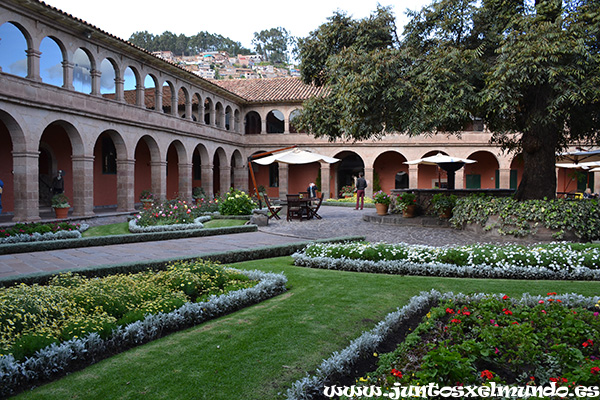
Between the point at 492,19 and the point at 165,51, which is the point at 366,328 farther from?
the point at 165,51

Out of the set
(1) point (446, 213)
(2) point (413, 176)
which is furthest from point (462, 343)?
(2) point (413, 176)

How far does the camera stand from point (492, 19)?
1004 centimetres

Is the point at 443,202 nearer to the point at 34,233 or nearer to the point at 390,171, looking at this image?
the point at 34,233

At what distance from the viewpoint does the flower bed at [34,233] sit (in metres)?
9.77

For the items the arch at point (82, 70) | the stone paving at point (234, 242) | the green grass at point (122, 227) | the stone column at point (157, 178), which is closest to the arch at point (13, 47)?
the arch at point (82, 70)

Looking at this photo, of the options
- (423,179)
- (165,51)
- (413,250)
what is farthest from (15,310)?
(165,51)

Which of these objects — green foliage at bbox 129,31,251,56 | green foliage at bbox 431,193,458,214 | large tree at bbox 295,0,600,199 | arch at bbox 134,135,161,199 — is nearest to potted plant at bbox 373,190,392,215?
green foliage at bbox 431,193,458,214

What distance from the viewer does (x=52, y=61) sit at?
15.2m

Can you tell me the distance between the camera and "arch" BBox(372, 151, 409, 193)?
29.7 metres

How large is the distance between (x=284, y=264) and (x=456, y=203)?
6.41m

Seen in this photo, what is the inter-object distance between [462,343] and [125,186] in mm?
17371

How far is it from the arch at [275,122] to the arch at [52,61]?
52.1 ft

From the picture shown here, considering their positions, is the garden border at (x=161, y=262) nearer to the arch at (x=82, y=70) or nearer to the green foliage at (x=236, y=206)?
the green foliage at (x=236, y=206)

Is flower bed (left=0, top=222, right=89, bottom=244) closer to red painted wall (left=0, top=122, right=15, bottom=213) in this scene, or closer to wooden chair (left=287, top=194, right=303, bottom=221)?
wooden chair (left=287, top=194, right=303, bottom=221)
